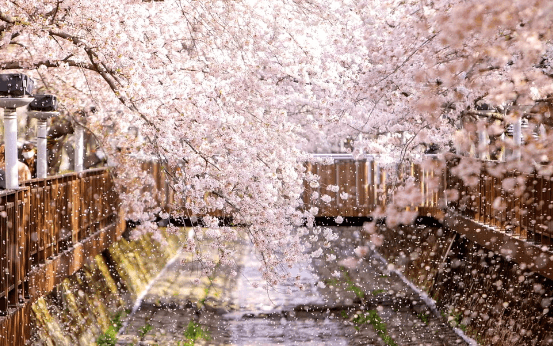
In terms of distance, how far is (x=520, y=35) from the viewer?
6699 millimetres

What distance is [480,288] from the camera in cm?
1300

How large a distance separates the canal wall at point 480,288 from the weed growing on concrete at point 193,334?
15.0 ft

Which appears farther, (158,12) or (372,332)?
(372,332)

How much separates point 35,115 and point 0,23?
1.86 meters

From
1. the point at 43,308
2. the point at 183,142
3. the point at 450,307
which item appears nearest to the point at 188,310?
the point at 450,307

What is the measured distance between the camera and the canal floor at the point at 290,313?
14398mm

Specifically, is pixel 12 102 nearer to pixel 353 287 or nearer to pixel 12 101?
pixel 12 101

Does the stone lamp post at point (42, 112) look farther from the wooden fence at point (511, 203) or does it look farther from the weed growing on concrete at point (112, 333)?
the wooden fence at point (511, 203)

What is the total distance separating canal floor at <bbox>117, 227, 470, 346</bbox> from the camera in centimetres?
1440

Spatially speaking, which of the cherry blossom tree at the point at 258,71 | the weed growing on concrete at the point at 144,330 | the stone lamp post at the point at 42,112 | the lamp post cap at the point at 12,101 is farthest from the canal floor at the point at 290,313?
the lamp post cap at the point at 12,101

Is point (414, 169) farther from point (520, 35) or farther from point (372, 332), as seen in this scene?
point (520, 35)

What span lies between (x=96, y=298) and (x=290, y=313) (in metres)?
4.85

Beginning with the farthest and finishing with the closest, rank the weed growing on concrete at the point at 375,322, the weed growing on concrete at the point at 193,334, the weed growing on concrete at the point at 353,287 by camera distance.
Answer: the weed growing on concrete at the point at 353,287
the weed growing on concrete at the point at 375,322
the weed growing on concrete at the point at 193,334

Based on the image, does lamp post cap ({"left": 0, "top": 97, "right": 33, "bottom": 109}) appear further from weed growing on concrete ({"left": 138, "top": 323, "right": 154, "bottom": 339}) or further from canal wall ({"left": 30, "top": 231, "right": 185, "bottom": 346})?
weed growing on concrete ({"left": 138, "top": 323, "right": 154, "bottom": 339})
